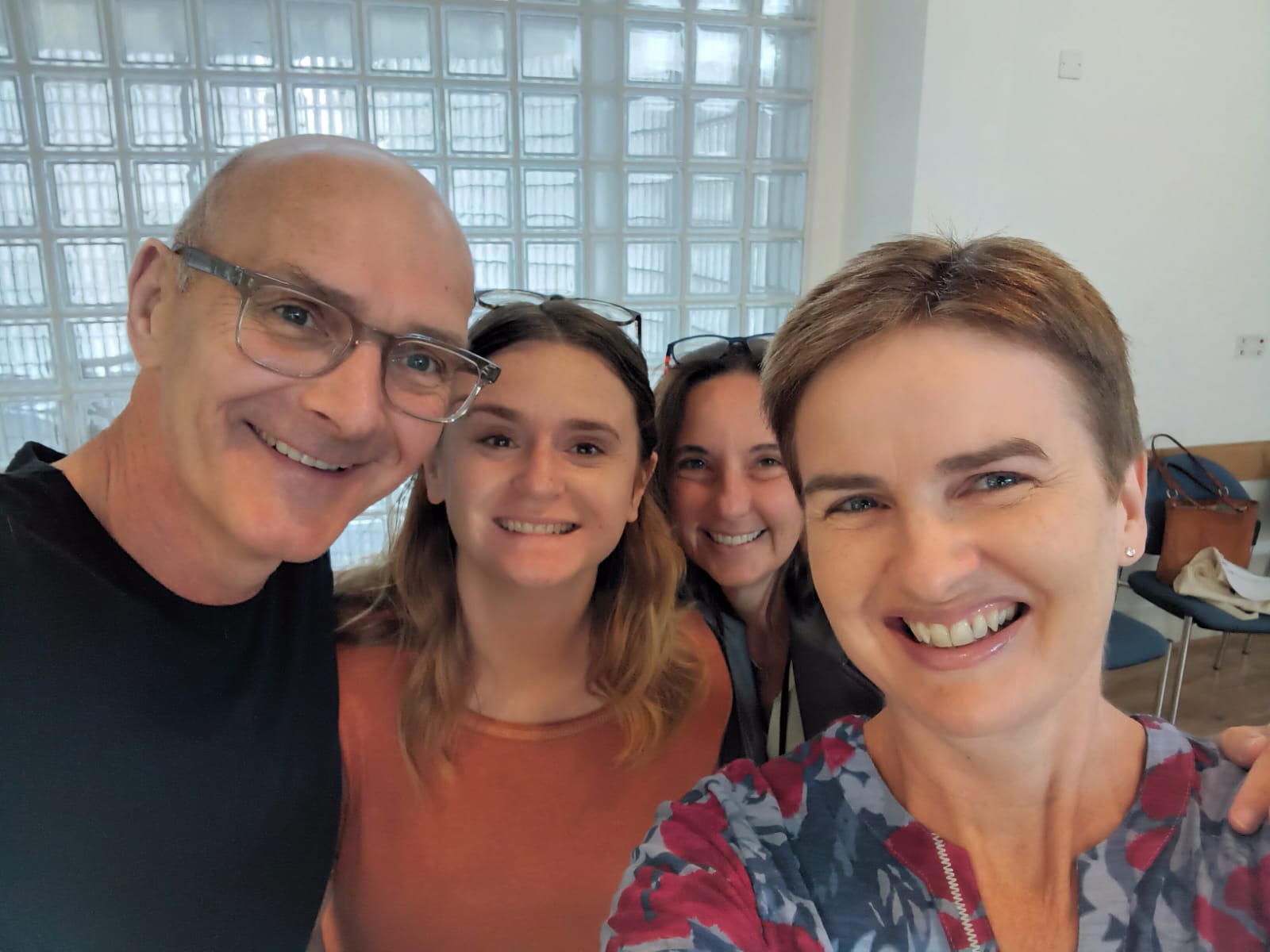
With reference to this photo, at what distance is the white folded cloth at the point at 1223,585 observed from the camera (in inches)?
124

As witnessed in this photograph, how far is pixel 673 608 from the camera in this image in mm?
1565

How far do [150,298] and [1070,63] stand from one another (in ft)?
11.5

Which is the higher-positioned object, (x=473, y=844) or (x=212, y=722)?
(x=212, y=722)

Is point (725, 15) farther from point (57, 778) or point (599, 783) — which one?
point (57, 778)

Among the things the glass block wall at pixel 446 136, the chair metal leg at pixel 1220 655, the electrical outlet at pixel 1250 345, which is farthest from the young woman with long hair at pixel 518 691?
the electrical outlet at pixel 1250 345

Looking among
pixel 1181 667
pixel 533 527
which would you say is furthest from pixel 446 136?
pixel 1181 667

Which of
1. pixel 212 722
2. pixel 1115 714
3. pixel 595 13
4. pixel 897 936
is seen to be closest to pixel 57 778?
pixel 212 722

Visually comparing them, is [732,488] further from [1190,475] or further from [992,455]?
[1190,475]

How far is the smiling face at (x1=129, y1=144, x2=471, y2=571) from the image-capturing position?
1050 millimetres

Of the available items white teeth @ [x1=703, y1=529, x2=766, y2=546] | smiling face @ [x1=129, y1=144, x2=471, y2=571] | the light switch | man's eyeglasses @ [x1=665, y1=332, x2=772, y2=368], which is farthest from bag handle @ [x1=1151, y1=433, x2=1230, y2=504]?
smiling face @ [x1=129, y1=144, x2=471, y2=571]

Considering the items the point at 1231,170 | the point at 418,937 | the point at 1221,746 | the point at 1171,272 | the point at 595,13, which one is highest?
the point at 595,13

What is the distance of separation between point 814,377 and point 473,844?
908mm

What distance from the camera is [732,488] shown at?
159cm

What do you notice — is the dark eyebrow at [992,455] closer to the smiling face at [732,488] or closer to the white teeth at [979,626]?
the white teeth at [979,626]
